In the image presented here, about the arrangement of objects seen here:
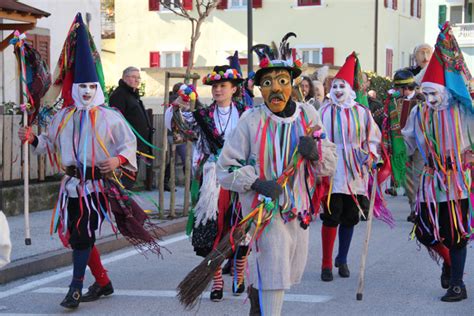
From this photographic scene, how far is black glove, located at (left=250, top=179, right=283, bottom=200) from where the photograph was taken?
5.19 metres

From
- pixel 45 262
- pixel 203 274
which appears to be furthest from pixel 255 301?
pixel 45 262

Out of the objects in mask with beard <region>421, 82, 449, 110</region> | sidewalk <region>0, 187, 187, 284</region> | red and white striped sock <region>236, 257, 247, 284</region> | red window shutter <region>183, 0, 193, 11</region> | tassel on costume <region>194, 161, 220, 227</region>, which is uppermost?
red window shutter <region>183, 0, 193, 11</region>

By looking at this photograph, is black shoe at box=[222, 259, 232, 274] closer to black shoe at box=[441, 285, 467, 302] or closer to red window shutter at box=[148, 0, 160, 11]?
black shoe at box=[441, 285, 467, 302]

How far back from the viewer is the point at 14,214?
1095 centimetres

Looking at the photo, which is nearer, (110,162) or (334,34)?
(110,162)

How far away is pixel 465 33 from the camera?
48469mm

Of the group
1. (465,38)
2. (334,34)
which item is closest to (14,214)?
(334,34)

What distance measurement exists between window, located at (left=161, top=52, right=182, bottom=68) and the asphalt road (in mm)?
24468

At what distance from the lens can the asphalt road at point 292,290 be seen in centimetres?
667

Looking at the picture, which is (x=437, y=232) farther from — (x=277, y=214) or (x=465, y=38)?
(x=465, y=38)

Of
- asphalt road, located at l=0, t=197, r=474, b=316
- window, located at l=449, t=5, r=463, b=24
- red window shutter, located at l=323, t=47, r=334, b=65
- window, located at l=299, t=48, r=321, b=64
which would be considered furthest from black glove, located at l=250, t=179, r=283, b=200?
window, located at l=449, t=5, r=463, b=24

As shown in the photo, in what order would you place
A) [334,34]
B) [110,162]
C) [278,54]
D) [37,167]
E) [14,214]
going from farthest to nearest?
[334,34]
[37,167]
[14,214]
[110,162]
[278,54]

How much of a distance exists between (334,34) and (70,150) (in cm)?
2610

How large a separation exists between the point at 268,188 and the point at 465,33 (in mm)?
45563
